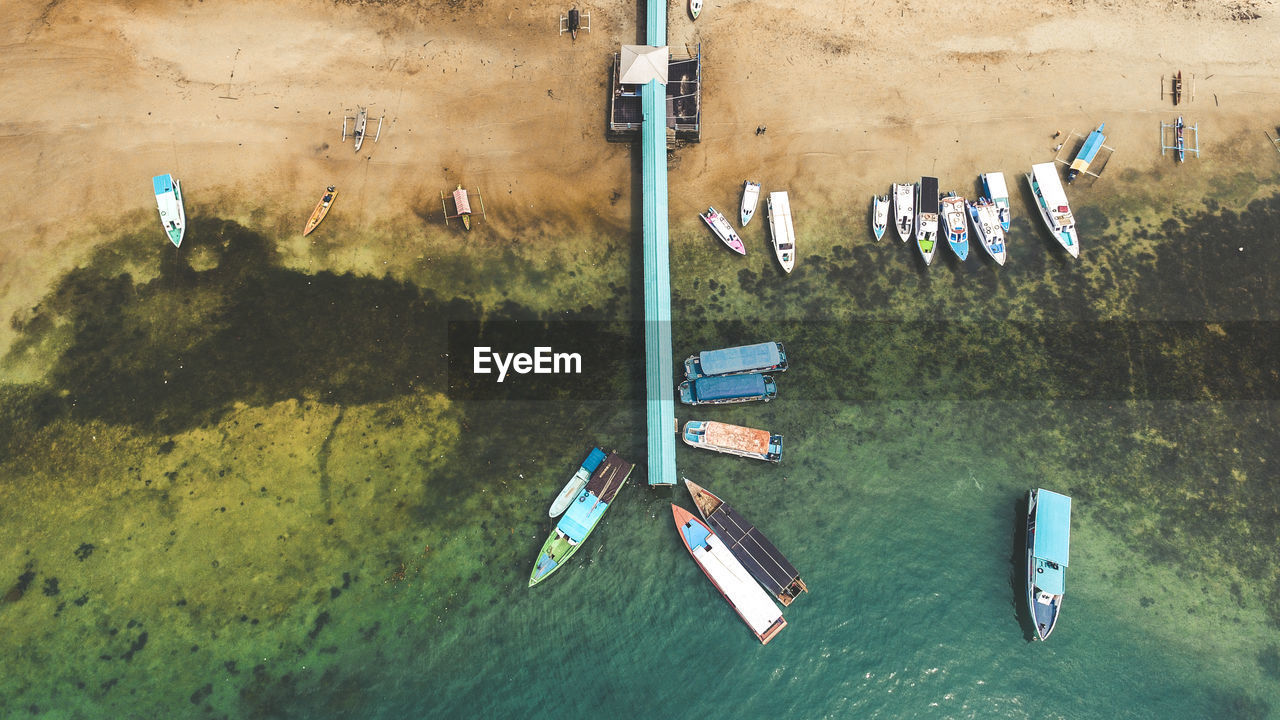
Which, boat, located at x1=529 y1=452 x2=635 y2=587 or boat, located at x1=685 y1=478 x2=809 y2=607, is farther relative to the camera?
boat, located at x1=529 y1=452 x2=635 y2=587

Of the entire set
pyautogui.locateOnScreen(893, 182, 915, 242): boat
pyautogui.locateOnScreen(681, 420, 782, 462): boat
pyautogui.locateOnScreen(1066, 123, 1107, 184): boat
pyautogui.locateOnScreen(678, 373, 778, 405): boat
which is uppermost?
pyautogui.locateOnScreen(1066, 123, 1107, 184): boat

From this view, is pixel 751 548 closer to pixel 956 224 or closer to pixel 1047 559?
pixel 1047 559

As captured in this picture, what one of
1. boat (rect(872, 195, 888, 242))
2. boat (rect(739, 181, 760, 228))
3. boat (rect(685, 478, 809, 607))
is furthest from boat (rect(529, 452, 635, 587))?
boat (rect(872, 195, 888, 242))

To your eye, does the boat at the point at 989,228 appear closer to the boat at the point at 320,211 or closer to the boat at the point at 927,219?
the boat at the point at 927,219

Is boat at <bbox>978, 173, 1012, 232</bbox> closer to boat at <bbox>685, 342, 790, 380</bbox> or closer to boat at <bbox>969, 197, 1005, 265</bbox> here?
boat at <bbox>969, 197, 1005, 265</bbox>

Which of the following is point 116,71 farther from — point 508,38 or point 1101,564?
point 1101,564
